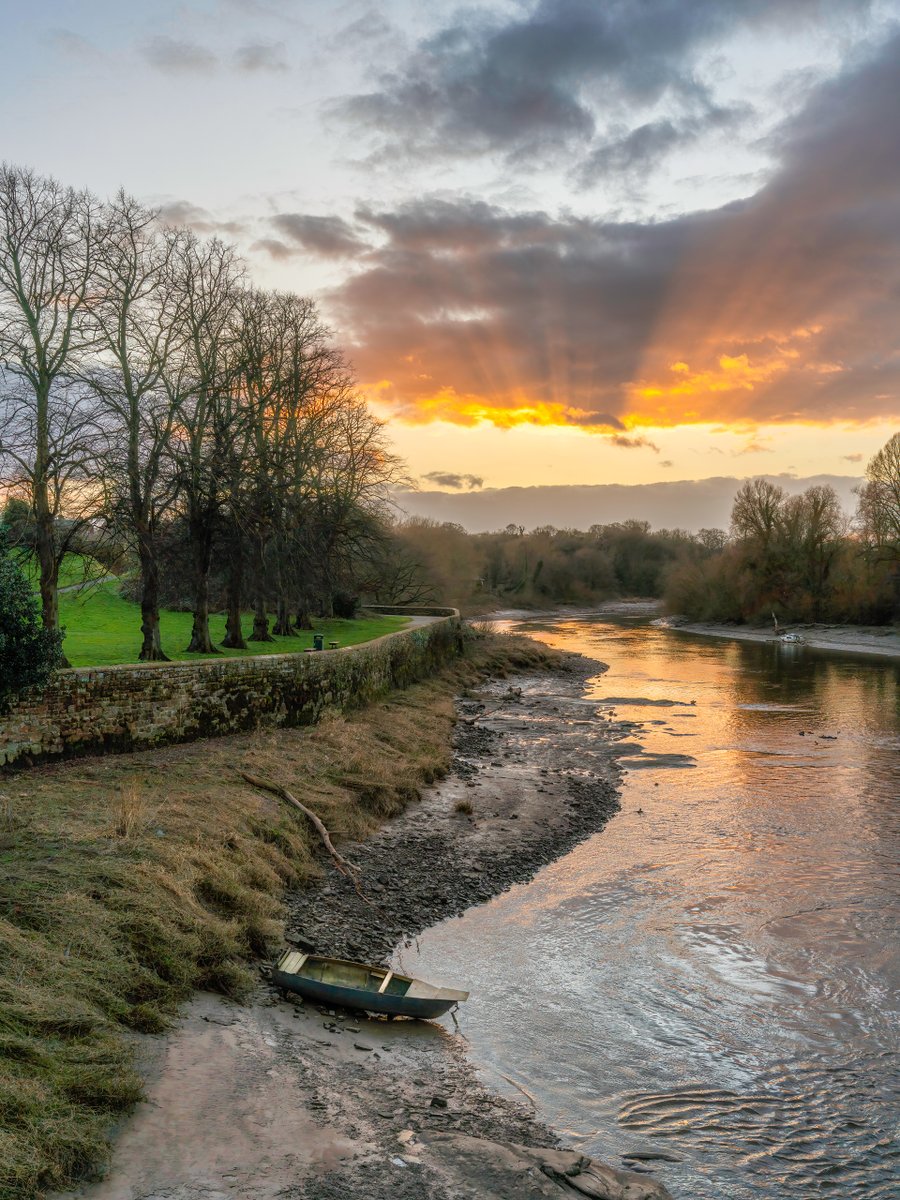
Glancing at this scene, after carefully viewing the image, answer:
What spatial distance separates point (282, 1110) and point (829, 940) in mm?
8106

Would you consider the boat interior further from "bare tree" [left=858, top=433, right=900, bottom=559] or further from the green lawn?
"bare tree" [left=858, top=433, right=900, bottom=559]

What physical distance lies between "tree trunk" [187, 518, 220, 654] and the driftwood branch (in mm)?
10330

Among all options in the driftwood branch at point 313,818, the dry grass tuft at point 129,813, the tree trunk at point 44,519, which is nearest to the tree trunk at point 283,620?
the tree trunk at point 44,519

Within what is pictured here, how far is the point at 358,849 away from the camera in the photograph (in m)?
A: 14.6

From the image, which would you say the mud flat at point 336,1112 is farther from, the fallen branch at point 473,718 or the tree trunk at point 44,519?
the fallen branch at point 473,718

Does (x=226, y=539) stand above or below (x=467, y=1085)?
above

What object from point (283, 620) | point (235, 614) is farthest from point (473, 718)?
point (283, 620)

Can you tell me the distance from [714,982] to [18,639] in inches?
403

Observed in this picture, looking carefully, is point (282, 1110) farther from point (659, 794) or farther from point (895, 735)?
point (895, 735)

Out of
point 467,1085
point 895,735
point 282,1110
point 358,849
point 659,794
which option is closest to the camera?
point 282,1110

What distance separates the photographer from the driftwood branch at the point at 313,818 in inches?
532

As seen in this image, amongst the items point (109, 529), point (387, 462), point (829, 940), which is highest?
point (387, 462)

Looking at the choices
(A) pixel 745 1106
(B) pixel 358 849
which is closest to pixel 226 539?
(B) pixel 358 849

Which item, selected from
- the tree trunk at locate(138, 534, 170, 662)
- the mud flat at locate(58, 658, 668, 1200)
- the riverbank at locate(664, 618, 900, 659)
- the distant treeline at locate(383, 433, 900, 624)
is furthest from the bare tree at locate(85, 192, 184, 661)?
the riverbank at locate(664, 618, 900, 659)
